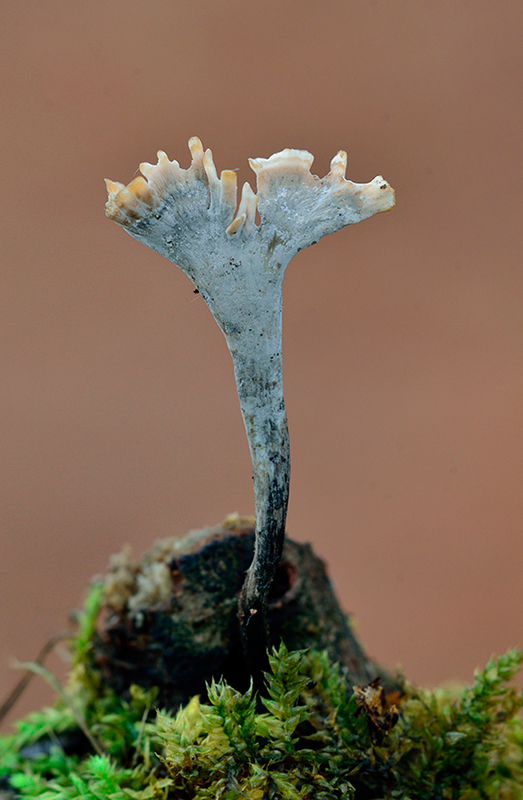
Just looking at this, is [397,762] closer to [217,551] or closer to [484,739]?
[484,739]

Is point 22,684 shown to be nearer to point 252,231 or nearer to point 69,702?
point 69,702

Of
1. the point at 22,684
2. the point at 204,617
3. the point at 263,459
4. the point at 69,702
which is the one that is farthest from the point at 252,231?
the point at 22,684

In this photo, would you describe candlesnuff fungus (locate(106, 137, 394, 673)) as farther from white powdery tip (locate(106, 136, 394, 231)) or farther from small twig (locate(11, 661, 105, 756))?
small twig (locate(11, 661, 105, 756))

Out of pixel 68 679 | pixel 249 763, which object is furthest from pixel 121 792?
pixel 68 679

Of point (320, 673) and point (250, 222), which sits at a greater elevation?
point (250, 222)

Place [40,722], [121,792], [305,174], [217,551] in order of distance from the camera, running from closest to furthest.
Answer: [305,174] < [121,792] < [217,551] < [40,722]

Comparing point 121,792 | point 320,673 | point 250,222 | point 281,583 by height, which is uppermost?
point 250,222

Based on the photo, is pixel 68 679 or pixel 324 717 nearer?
pixel 324 717

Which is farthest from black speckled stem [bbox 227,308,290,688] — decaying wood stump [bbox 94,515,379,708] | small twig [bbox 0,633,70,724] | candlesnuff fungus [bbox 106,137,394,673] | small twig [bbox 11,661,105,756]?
small twig [bbox 0,633,70,724]
